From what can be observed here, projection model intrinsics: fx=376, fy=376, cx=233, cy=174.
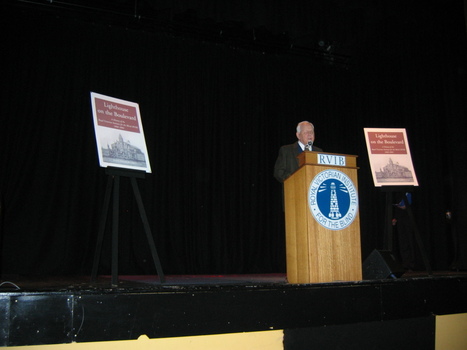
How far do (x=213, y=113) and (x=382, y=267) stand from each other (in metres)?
3.50

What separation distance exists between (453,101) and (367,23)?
1.98m

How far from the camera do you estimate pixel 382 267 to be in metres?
2.21

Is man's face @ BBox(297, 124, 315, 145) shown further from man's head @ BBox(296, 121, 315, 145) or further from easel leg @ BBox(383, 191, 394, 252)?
easel leg @ BBox(383, 191, 394, 252)

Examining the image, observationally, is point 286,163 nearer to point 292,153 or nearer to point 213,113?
point 292,153

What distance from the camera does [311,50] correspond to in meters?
5.56

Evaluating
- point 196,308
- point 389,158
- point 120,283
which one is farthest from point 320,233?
point 389,158

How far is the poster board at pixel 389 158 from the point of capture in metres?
3.49

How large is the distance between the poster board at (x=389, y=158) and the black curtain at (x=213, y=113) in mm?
1723

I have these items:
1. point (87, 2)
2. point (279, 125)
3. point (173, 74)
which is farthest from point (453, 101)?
point (87, 2)

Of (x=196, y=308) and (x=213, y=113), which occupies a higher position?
(x=213, y=113)

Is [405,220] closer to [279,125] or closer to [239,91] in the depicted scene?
[279,125]

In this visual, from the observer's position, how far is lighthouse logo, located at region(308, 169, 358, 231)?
1986 millimetres

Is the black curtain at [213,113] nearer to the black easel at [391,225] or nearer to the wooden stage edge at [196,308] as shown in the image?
the black easel at [391,225]

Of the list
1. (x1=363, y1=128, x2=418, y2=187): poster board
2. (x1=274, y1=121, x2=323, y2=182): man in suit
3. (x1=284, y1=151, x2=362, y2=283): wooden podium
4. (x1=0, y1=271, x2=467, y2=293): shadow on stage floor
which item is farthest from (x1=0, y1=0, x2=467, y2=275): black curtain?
(x1=284, y1=151, x2=362, y2=283): wooden podium
